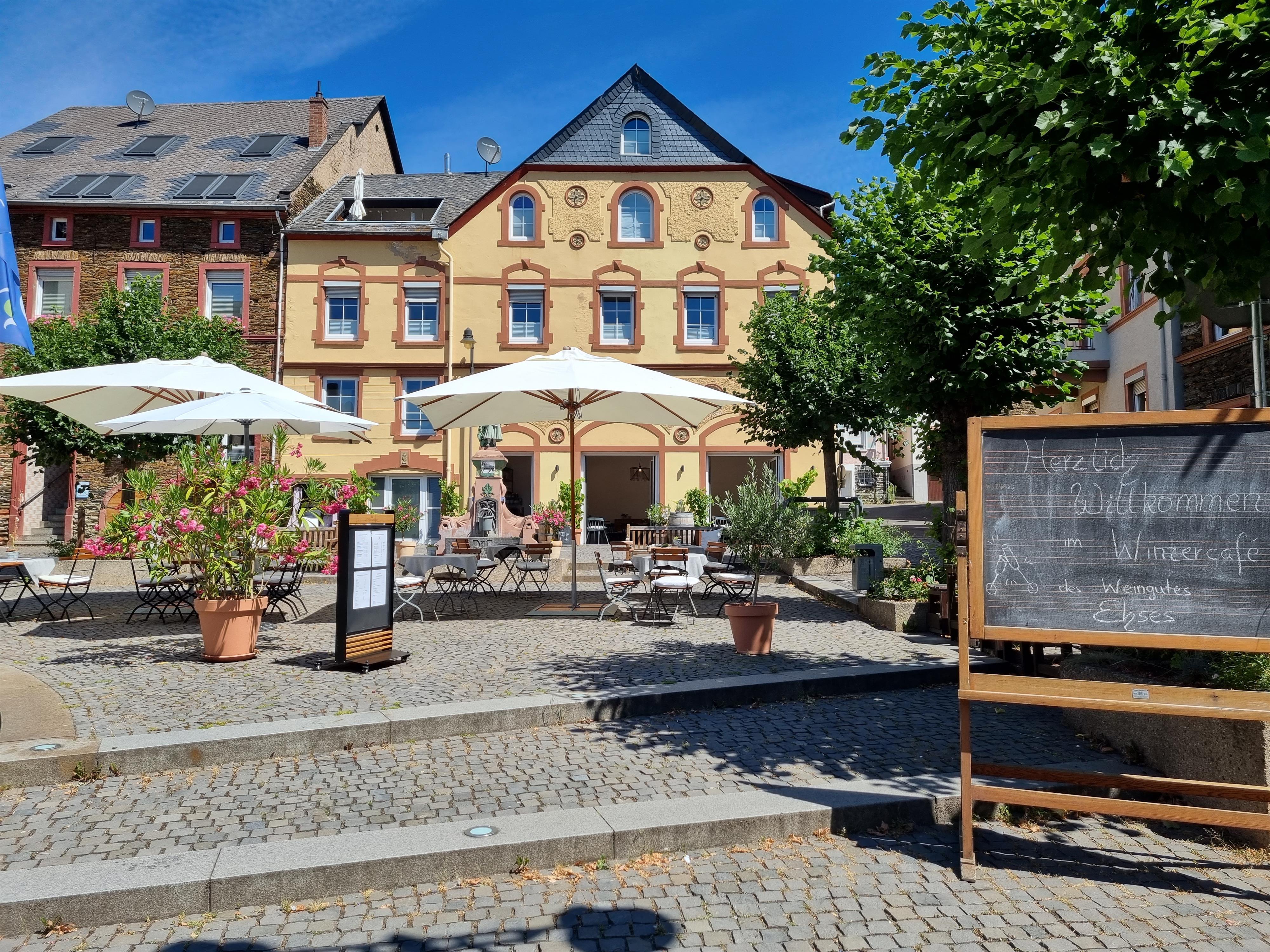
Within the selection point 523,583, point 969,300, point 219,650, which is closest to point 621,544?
point 523,583

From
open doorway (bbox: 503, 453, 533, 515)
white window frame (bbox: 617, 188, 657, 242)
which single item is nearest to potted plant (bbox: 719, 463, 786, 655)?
open doorway (bbox: 503, 453, 533, 515)

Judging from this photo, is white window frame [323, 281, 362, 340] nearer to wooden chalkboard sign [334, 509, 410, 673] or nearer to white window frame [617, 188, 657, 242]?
white window frame [617, 188, 657, 242]

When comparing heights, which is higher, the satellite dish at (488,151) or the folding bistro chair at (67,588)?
the satellite dish at (488,151)

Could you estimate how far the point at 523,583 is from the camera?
14328 millimetres

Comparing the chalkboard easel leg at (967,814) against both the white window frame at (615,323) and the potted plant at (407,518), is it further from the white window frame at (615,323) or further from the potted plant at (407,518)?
the white window frame at (615,323)

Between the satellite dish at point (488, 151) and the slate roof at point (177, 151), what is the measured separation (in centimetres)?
383

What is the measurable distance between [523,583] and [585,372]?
604 cm

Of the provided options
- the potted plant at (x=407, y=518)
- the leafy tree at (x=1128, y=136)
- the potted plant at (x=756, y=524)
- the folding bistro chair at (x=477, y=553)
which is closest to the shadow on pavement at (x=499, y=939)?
the leafy tree at (x=1128, y=136)

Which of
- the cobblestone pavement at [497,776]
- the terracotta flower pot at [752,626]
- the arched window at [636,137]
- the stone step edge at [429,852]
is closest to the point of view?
the stone step edge at [429,852]

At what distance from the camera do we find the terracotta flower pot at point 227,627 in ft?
24.0

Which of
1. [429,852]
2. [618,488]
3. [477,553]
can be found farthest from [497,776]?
[618,488]

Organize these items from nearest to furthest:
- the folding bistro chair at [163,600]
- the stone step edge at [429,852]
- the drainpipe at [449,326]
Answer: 1. the stone step edge at [429,852]
2. the folding bistro chair at [163,600]
3. the drainpipe at [449,326]

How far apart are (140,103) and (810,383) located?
2625 cm

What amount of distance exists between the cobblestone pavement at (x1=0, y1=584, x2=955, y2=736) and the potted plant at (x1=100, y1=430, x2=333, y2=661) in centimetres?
38
